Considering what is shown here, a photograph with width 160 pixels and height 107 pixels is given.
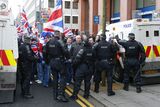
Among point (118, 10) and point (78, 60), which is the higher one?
point (118, 10)

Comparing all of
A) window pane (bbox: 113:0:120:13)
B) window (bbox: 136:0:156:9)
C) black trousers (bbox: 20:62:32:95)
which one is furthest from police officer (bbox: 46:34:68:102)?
window pane (bbox: 113:0:120:13)

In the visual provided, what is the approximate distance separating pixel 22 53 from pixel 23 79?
2.62 ft

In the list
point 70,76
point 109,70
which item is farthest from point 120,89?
point 70,76

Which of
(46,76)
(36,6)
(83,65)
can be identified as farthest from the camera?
(36,6)

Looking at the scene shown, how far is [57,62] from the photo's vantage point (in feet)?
36.5

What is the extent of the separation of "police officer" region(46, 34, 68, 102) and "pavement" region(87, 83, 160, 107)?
1.05 meters

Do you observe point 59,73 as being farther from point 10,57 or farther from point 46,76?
point 46,76

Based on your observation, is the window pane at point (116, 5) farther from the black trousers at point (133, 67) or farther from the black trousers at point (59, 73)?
the black trousers at point (59, 73)

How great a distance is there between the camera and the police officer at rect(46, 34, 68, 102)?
11.1 metres

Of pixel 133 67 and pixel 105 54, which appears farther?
pixel 133 67

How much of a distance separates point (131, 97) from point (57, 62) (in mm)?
2316

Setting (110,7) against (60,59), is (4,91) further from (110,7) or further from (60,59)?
(110,7)

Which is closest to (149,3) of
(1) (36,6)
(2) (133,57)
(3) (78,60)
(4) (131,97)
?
(2) (133,57)

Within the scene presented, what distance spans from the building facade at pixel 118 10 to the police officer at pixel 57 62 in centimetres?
1096
